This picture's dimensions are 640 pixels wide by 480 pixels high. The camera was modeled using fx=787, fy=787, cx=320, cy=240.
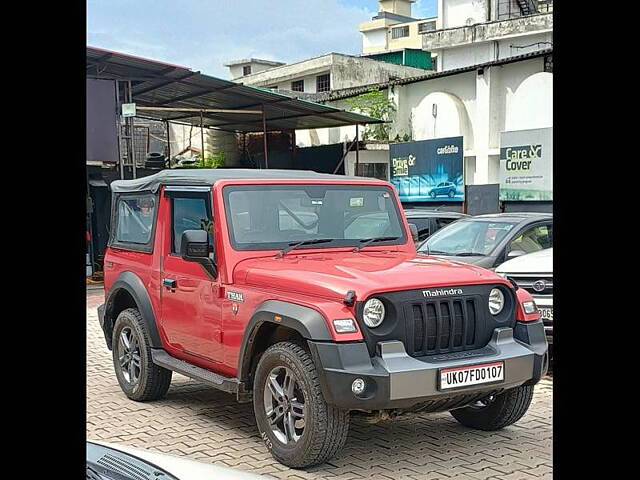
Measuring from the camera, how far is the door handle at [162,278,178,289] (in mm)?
A: 5906

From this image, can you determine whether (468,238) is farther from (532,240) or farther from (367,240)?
(367,240)

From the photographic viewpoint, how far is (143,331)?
626cm

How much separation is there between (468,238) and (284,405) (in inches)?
169

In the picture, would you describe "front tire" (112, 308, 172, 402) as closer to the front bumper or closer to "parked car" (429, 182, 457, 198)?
the front bumper

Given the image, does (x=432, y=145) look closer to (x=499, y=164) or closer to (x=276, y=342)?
(x=499, y=164)

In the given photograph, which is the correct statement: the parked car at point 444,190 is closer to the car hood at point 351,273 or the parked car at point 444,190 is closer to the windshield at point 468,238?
the windshield at point 468,238

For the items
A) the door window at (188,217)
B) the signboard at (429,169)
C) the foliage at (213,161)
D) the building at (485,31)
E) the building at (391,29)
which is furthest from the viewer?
the building at (391,29)

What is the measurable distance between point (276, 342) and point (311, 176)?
1.54 meters

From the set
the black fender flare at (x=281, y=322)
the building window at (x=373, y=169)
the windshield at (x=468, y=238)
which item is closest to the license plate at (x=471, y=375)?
the black fender flare at (x=281, y=322)

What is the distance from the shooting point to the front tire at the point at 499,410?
5277 millimetres

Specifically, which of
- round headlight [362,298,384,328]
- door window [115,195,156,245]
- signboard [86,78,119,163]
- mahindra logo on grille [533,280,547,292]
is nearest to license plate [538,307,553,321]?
mahindra logo on grille [533,280,547,292]

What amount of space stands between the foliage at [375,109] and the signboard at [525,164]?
469cm

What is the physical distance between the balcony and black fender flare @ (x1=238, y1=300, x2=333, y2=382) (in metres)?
20.7

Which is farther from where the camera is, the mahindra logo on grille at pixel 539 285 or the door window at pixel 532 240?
the door window at pixel 532 240
